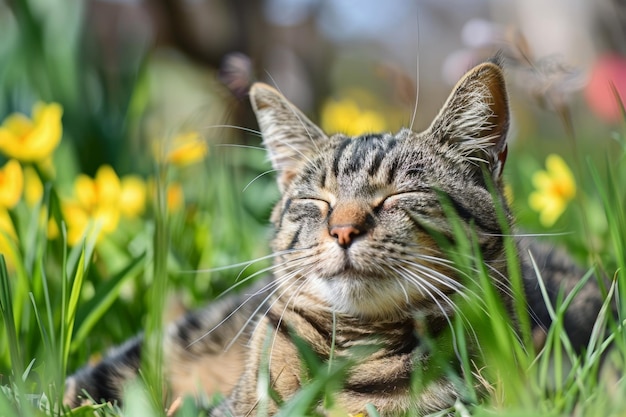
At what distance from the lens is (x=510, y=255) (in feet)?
3.64

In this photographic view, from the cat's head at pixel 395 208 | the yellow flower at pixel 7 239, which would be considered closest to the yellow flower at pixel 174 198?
the yellow flower at pixel 7 239

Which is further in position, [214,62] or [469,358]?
[214,62]

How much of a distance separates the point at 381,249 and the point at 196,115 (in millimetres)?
1510

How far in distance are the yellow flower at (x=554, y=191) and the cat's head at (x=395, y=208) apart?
86 centimetres

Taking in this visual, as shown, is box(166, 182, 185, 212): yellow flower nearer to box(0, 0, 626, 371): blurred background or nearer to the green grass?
box(0, 0, 626, 371): blurred background

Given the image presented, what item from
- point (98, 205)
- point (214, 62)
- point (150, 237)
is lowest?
point (150, 237)

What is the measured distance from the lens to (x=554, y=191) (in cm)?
226

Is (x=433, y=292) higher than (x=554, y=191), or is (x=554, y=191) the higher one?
(x=554, y=191)

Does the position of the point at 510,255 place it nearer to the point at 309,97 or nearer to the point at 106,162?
the point at 106,162

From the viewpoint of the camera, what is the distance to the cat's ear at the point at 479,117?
1.41m

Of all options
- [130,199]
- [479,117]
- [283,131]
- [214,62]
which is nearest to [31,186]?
[130,199]

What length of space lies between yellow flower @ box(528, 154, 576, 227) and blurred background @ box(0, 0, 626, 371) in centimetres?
3

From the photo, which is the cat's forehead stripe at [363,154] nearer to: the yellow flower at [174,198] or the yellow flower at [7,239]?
the yellow flower at [7,239]

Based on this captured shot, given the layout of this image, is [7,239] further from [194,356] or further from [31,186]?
[31,186]
